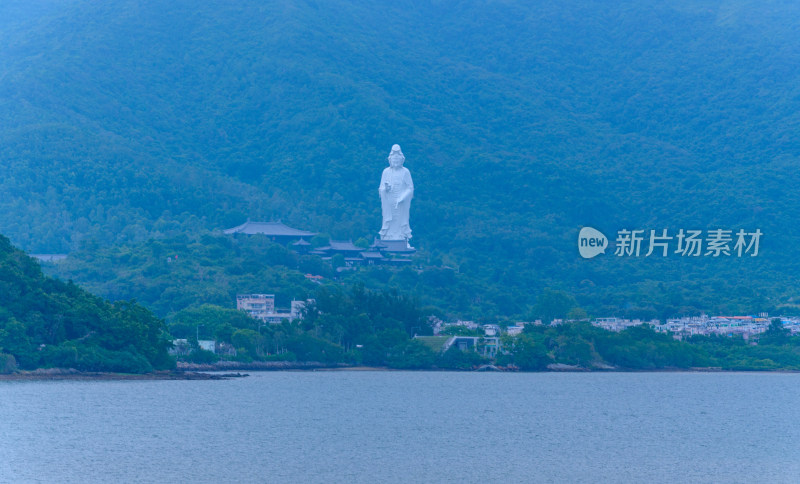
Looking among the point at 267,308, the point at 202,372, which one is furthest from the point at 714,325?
the point at 202,372

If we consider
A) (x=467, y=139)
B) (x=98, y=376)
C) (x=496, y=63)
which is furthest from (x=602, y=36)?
(x=98, y=376)

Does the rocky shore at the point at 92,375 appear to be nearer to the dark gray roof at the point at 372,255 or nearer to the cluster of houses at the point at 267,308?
the cluster of houses at the point at 267,308

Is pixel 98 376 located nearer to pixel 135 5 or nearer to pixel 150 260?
pixel 150 260

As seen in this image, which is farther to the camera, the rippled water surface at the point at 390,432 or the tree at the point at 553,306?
the tree at the point at 553,306

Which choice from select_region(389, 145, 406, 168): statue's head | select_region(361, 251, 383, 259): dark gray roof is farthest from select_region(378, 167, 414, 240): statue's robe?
select_region(361, 251, 383, 259): dark gray roof

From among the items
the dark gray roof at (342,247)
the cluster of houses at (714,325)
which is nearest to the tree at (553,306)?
the cluster of houses at (714,325)

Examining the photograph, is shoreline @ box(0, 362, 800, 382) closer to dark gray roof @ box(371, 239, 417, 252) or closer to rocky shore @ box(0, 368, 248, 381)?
rocky shore @ box(0, 368, 248, 381)

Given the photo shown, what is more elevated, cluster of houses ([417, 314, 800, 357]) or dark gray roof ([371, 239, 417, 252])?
dark gray roof ([371, 239, 417, 252])
